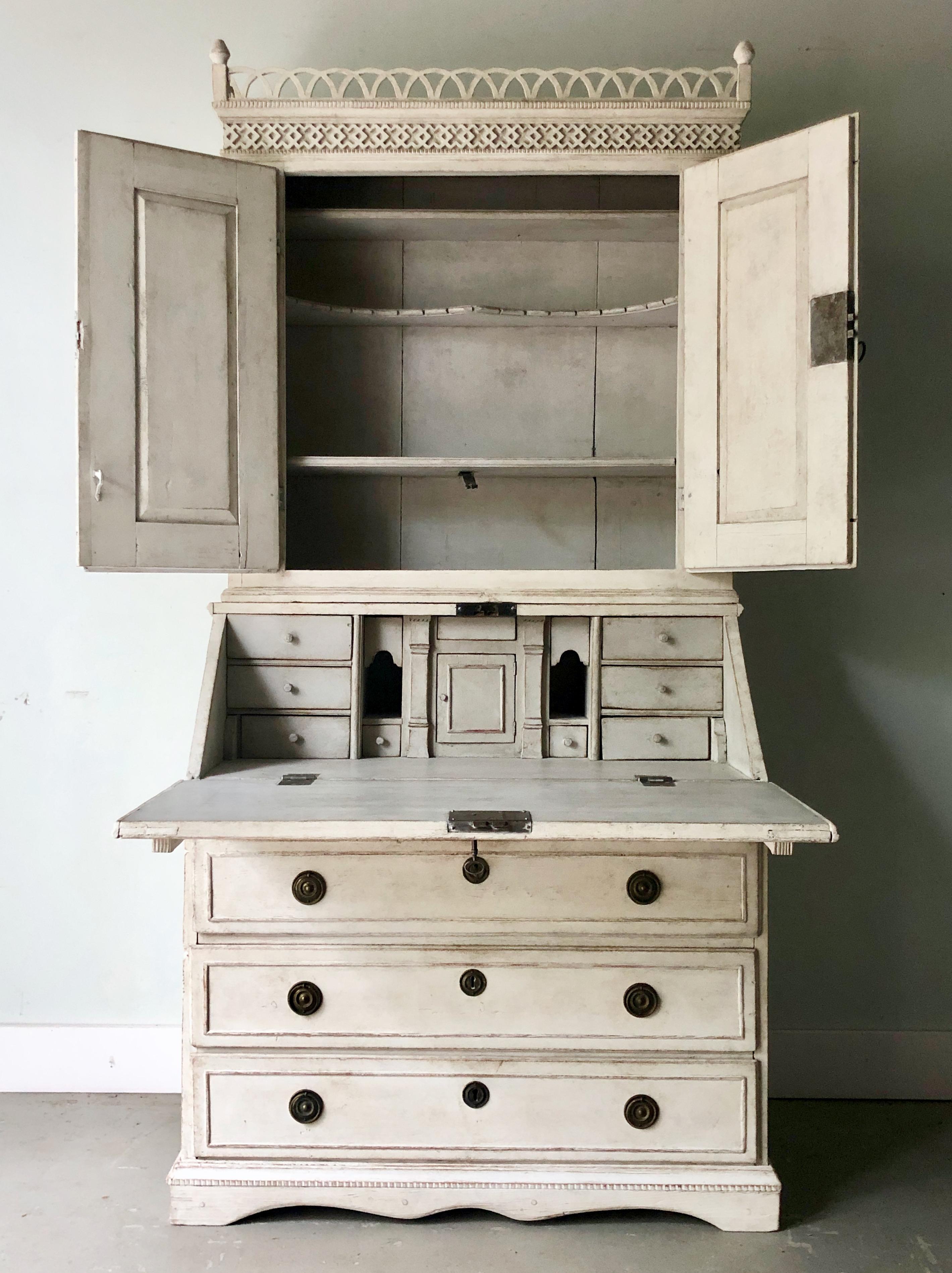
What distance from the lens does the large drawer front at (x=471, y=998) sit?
181 centimetres

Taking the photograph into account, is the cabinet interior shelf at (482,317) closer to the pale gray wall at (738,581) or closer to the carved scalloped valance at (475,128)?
the carved scalloped valance at (475,128)

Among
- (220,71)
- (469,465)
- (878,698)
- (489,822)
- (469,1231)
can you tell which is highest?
(220,71)

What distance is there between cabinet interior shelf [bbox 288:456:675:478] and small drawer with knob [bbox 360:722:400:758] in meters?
0.63

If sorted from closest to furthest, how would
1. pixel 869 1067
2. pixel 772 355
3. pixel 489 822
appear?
pixel 489 822 < pixel 772 355 < pixel 869 1067

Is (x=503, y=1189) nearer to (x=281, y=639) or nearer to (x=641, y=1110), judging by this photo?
(x=641, y=1110)

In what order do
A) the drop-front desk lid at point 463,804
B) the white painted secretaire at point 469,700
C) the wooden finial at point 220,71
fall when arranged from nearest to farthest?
the drop-front desk lid at point 463,804, the white painted secretaire at point 469,700, the wooden finial at point 220,71

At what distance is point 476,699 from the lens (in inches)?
83.4

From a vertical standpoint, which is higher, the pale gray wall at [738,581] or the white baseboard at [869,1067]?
the pale gray wall at [738,581]

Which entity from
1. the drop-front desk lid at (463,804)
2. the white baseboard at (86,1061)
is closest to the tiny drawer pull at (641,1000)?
the drop-front desk lid at (463,804)

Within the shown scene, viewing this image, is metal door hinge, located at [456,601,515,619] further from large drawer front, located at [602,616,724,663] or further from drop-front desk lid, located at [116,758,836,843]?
drop-front desk lid, located at [116,758,836,843]

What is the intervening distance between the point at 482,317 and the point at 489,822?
1.26 metres

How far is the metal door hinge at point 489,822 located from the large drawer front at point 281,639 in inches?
26.1

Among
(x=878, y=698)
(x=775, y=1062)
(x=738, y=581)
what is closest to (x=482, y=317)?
(x=738, y=581)

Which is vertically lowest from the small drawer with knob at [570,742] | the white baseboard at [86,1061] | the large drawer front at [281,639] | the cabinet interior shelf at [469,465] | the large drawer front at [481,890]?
the white baseboard at [86,1061]
